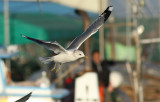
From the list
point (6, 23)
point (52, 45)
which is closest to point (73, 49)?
point (52, 45)

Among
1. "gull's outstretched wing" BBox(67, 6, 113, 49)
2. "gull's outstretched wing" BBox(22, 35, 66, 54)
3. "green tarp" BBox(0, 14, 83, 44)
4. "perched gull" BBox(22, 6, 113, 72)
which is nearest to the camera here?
"gull's outstretched wing" BBox(22, 35, 66, 54)

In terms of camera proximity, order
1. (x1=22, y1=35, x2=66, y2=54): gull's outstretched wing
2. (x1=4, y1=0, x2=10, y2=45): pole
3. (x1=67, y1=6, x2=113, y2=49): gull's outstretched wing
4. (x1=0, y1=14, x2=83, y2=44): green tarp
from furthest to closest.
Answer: (x1=0, y1=14, x2=83, y2=44): green tarp
(x1=4, y1=0, x2=10, y2=45): pole
(x1=67, y1=6, x2=113, y2=49): gull's outstretched wing
(x1=22, y1=35, x2=66, y2=54): gull's outstretched wing

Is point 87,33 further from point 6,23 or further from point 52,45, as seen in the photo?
point 6,23

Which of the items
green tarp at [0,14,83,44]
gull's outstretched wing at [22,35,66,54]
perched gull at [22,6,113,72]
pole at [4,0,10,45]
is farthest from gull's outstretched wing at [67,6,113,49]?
pole at [4,0,10,45]

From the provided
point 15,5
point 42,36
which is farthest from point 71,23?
point 42,36

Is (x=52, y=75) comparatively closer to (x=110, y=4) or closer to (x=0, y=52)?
(x=0, y=52)

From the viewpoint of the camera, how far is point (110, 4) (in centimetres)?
383

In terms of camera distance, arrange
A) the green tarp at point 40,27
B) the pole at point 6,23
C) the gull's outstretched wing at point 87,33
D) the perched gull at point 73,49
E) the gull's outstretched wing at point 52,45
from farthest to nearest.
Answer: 1. the green tarp at point 40,27
2. the pole at point 6,23
3. the gull's outstretched wing at point 87,33
4. the perched gull at point 73,49
5. the gull's outstretched wing at point 52,45

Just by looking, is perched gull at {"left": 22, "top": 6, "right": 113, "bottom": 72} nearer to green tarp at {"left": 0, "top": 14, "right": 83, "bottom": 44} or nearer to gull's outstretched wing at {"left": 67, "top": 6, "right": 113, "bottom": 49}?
gull's outstretched wing at {"left": 67, "top": 6, "right": 113, "bottom": 49}

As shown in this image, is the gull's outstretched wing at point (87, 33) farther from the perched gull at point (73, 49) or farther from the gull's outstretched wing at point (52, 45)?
the gull's outstretched wing at point (52, 45)

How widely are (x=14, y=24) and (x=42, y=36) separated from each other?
829 mm

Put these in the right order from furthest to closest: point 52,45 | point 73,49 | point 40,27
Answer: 1. point 40,27
2. point 73,49
3. point 52,45

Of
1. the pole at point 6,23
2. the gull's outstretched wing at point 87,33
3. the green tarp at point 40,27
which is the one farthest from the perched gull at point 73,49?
the pole at point 6,23

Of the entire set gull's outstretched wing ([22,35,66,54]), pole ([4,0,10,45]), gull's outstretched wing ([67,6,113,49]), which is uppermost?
pole ([4,0,10,45])
